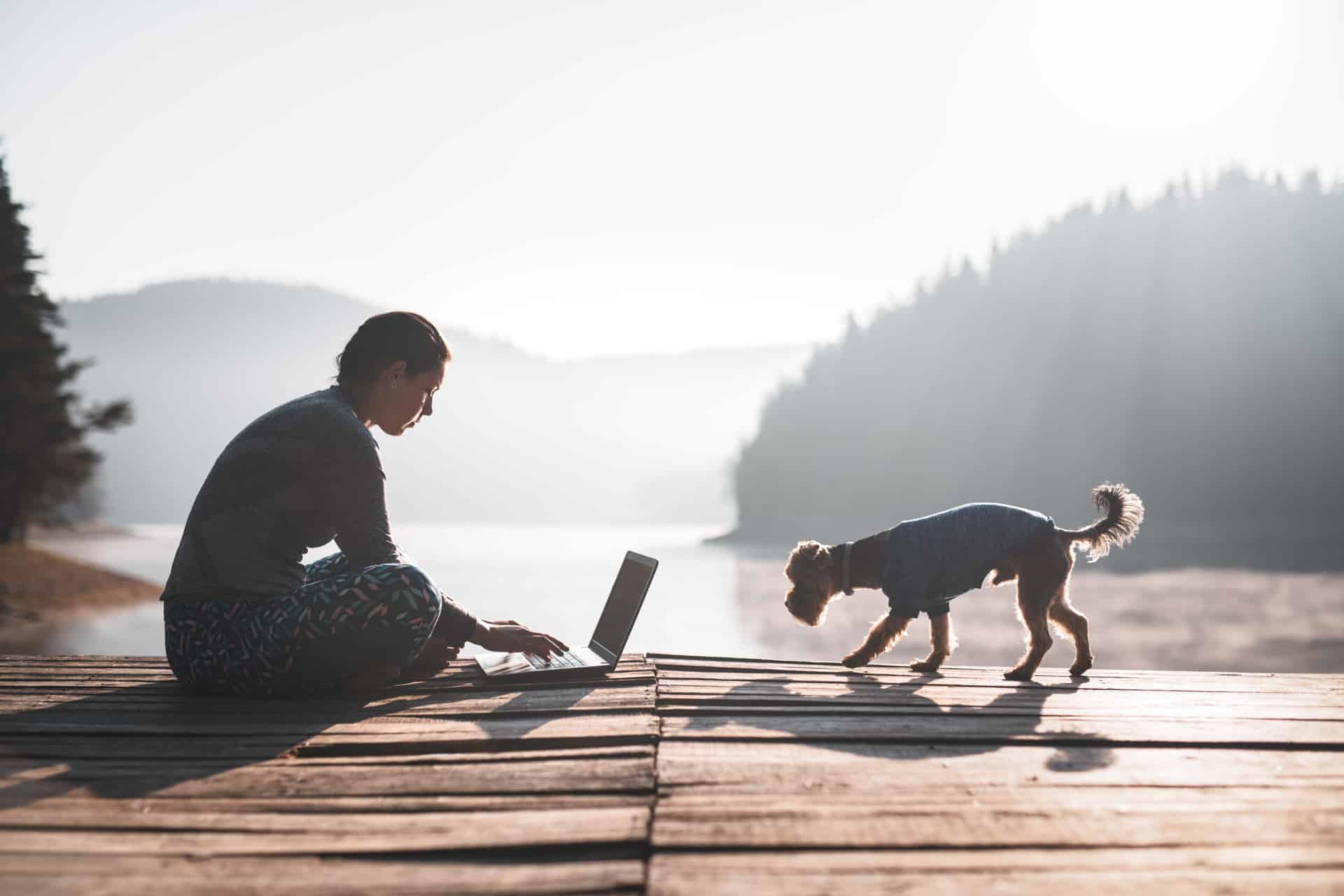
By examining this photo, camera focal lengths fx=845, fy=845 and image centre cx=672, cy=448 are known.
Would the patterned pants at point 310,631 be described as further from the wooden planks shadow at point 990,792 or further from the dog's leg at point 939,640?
the dog's leg at point 939,640

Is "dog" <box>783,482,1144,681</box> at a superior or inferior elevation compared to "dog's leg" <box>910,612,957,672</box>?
superior

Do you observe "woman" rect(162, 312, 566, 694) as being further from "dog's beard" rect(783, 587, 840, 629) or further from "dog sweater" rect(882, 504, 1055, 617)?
"dog's beard" rect(783, 587, 840, 629)

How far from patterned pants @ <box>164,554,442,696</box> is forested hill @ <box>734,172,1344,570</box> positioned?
66.8 meters

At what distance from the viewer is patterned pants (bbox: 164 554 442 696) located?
3395 mm

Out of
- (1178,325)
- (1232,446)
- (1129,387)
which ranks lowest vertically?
(1232,446)

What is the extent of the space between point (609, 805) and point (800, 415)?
93.9 metres

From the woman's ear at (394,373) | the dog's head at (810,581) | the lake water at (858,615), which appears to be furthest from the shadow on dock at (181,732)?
the lake water at (858,615)

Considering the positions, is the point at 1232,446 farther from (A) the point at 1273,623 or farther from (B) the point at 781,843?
(B) the point at 781,843

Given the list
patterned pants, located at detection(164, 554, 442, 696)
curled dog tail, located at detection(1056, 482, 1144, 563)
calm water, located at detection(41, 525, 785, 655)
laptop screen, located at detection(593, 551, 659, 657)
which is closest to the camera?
patterned pants, located at detection(164, 554, 442, 696)

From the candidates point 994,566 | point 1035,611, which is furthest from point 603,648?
point 1035,611

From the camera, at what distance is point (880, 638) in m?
5.54

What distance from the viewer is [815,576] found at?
6.27 meters

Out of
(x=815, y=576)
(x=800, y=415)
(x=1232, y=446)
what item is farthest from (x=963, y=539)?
(x=800, y=415)

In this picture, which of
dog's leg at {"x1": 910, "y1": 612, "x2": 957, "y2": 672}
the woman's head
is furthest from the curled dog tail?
the woman's head
